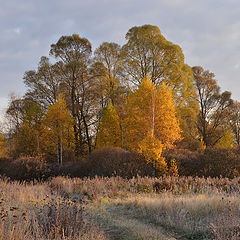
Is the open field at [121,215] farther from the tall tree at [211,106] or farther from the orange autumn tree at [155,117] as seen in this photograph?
the tall tree at [211,106]

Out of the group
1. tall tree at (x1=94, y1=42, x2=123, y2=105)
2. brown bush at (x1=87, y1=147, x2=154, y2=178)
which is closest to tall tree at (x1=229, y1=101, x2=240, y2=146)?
tall tree at (x1=94, y1=42, x2=123, y2=105)

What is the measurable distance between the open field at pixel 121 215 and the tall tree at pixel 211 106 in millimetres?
18391

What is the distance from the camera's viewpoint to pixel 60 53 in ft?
89.1

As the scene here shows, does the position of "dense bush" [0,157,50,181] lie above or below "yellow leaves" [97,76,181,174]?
below

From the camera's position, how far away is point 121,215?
267 inches

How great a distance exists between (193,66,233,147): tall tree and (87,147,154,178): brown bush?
14.1m

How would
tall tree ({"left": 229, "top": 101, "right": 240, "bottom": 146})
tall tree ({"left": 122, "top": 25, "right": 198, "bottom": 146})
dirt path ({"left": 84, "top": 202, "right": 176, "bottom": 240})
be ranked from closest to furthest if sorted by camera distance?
1. dirt path ({"left": 84, "top": 202, "right": 176, "bottom": 240})
2. tall tree ({"left": 122, "top": 25, "right": 198, "bottom": 146})
3. tall tree ({"left": 229, "top": 101, "right": 240, "bottom": 146})

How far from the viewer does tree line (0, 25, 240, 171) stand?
2300 cm

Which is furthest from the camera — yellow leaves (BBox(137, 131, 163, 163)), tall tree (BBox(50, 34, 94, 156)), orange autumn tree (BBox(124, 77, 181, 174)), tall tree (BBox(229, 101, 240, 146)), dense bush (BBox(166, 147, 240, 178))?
tall tree (BBox(229, 101, 240, 146))

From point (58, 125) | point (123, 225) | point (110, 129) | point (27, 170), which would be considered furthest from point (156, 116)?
point (123, 225)

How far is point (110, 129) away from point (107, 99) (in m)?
4.36

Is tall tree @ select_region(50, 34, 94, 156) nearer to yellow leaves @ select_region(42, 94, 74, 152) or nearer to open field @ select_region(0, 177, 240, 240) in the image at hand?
yellow leaves @ select_region(42, 94, 74, 152)

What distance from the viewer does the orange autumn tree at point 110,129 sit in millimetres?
23391

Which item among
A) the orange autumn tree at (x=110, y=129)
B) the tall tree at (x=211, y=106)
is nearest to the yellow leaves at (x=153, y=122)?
the orange autumn tree at (x=110, y=129)
